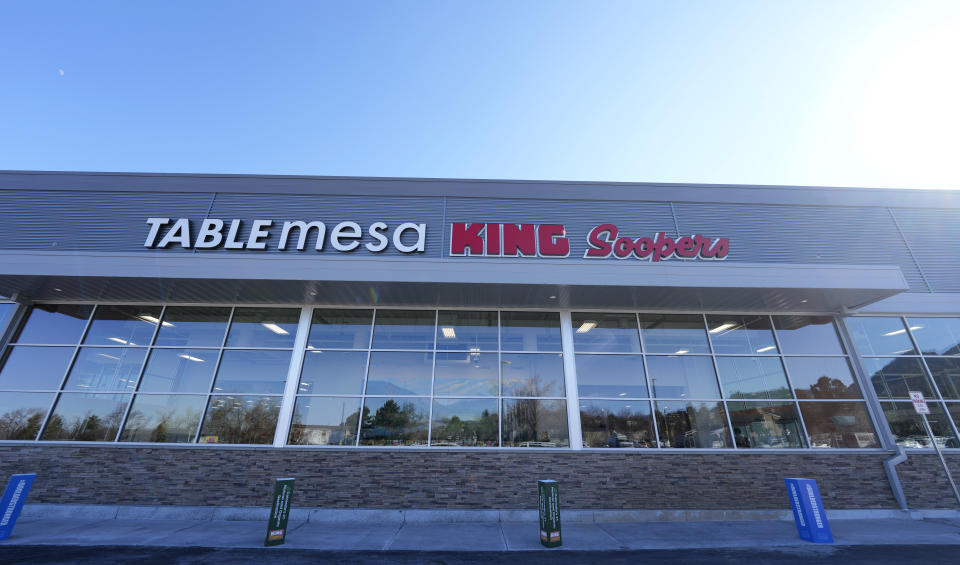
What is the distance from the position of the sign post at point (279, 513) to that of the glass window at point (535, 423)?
494cm

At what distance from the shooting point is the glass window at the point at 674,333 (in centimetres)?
1150

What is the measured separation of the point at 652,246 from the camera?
11.9m

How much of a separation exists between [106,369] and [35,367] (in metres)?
1.84

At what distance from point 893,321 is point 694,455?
764cm

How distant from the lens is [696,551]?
7.30m

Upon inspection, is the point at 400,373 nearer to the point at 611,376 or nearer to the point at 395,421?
the point at 395,421

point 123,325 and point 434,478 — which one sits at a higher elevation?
point 123,325

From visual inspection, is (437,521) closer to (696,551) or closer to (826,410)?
(696,551)

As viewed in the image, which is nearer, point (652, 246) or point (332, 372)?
point (332, 372)

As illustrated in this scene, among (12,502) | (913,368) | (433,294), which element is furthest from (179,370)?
(913,368)

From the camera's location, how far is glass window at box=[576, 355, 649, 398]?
10.9m

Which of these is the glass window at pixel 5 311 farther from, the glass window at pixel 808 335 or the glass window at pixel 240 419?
the glass window at pixel 808 335

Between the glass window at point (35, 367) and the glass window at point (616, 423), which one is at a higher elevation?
the glass window at point (35, 367)

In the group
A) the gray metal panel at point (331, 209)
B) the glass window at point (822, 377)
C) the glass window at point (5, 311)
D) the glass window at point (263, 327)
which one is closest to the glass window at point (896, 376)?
the glass window at point (822, 377)
